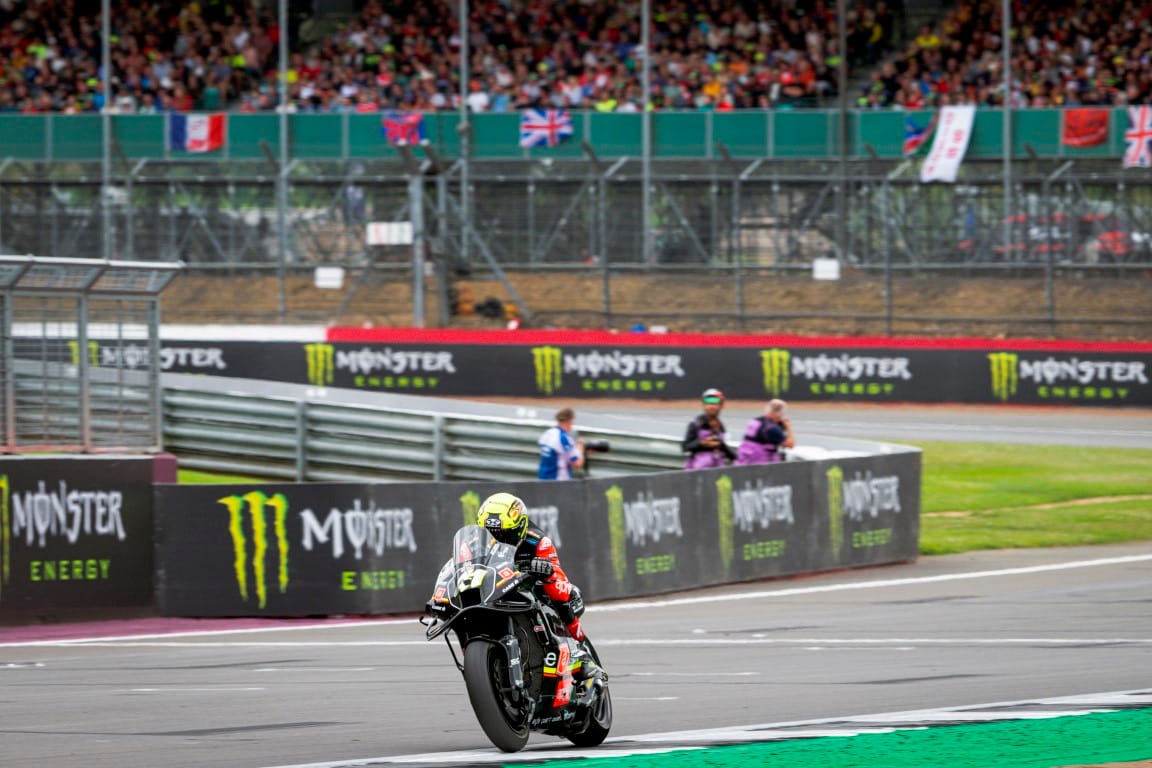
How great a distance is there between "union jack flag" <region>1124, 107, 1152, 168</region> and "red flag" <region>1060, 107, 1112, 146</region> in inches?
43.5

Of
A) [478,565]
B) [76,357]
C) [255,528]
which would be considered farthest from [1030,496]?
[478,565]

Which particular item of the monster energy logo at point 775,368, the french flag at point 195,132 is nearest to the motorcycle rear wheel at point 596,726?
the monster energy logo at point 775,368

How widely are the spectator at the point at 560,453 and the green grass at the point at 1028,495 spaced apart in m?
4.64

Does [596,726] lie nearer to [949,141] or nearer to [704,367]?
[704,367]

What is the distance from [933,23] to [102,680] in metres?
32.8

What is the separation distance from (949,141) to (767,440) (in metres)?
18.5

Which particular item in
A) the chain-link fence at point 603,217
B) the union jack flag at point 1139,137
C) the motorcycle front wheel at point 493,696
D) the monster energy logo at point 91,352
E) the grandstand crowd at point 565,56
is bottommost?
the motorcycle front wheel at point 493,696

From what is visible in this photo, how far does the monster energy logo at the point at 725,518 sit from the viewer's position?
16844 mm

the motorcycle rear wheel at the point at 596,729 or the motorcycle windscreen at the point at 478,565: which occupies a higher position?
the motorcycle windscreen at the point at 478,565

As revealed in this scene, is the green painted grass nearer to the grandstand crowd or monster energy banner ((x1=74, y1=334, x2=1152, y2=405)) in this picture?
monster energy banner ((x1=74, y1=334, x2=1152, y2=405))

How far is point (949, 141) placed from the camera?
35.2 m

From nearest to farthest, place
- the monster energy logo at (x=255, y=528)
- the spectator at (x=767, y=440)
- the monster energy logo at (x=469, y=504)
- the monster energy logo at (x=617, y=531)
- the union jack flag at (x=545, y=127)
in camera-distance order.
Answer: the monster energy logo at (x=255, y=528)
the monster energy logo at (x=469, y=504)
the monster energy logo at (x=617, y=531)
the spectator at (x=767, y=440)
the union jack flag at (x=545, y=127)

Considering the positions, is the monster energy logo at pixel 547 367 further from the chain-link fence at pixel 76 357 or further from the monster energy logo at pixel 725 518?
the chain-link fence at pixel 76 357

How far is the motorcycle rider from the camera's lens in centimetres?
804
